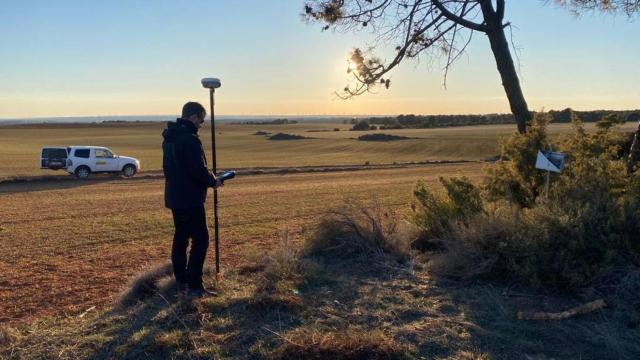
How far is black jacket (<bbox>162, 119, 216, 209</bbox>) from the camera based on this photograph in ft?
18.9

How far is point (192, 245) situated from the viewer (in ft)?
20.1

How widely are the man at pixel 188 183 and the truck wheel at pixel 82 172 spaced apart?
2493cm

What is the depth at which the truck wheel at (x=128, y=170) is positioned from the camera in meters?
30.2

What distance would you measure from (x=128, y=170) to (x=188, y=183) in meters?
25.9

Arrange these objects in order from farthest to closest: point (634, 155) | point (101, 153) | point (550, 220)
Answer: point (101, 153)
point (634, 155)
point (550, 220)

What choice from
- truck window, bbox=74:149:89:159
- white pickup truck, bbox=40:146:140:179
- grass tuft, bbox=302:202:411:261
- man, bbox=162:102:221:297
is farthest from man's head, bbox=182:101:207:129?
truck window, bbox=74:149:89:159

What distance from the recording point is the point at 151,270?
6809 millimetres

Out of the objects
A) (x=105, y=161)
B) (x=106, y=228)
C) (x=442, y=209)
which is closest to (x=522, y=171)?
(x=442, y=209)

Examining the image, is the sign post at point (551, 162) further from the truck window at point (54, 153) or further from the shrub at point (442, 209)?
the truck window at point (54, 153)

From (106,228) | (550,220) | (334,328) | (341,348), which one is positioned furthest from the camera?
(106,228)

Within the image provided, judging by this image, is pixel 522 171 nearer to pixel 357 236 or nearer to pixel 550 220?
pixel 550 220

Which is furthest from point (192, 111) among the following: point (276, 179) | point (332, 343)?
point (276, 179)

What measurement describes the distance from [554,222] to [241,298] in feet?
10.5

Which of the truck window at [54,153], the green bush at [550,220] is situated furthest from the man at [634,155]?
the truck window at [54,153]
